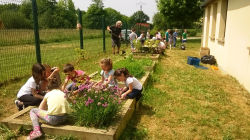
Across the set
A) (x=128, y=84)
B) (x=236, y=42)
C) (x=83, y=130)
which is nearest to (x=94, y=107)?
(x=83, y=130)

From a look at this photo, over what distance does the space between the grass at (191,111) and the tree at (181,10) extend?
21.4m

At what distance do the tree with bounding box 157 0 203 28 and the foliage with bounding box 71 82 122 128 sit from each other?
2516 cm

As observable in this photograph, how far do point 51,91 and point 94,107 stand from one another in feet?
2.43

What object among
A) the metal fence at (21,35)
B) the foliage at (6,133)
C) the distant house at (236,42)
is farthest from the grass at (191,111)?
the metal fence at (21,35)

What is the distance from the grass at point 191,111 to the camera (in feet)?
12.3

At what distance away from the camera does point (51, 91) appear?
136 inches

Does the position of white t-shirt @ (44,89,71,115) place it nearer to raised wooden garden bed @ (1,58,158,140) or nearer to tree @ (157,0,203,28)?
raised wooden garden bed @ (1,58,158,140)

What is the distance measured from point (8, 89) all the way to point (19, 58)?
1.55 m

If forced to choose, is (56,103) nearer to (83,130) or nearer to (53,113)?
(53,113)

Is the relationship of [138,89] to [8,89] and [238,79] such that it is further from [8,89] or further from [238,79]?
[238,79]

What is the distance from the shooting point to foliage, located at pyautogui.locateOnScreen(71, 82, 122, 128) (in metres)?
3.29

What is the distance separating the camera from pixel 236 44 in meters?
7.43

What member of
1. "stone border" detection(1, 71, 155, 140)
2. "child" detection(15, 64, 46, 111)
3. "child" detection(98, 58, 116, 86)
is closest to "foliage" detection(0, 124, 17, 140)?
"stone border" detection(1, 71, 155, 140)

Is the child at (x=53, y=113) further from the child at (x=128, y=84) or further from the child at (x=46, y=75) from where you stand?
the child at (x=128, y=84)
